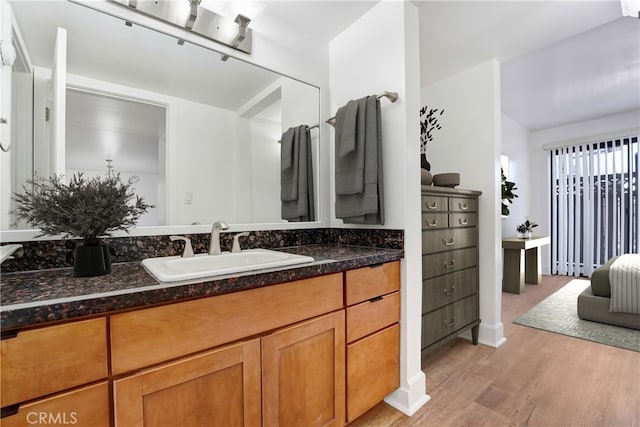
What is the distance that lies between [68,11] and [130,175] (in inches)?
27.4

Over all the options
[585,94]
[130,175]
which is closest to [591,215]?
[585,94]

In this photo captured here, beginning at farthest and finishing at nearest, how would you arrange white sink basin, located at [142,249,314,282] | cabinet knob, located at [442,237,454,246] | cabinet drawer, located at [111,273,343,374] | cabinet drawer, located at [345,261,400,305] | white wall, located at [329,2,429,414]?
cabinet knob, located at [442,237,454,246]
white wall, located at [329,2,429,414]
cabinet drawer, located at [345,261,400,305]
white sink basin, located at [142,249,314,282]
cabinet drawer, located at [111,273,343,374]

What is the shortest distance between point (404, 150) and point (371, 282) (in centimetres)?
75

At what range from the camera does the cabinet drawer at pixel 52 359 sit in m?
0.62

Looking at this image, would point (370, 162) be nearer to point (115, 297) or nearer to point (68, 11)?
point (115, 297)

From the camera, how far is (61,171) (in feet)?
3.77

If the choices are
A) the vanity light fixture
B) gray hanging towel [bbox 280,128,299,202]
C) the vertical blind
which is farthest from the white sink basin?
the vertical blind

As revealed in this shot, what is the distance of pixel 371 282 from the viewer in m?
1.39

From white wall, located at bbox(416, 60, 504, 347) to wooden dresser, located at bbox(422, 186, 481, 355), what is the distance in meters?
0.11

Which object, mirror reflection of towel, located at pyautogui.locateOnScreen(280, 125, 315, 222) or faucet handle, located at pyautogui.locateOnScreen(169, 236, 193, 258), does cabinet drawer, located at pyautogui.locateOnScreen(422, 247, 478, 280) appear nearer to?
mirror reflection of towel, located at pyautogui.locateOnScreen(280, 125, 315, 222)

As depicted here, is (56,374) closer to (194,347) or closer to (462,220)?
(194,347)

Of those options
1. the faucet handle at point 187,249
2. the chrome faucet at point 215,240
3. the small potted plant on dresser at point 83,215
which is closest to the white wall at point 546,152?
the chrome faucet at point 215,240

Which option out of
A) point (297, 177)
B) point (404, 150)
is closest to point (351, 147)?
point (404, 150)

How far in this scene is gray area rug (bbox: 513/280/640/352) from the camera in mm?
2312
